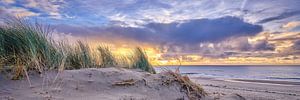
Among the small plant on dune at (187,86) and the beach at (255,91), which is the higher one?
the small plant on dune at (187,86)

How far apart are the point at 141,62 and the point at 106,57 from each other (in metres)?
0.78

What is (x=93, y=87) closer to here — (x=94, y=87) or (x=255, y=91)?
(x=94, y=87)

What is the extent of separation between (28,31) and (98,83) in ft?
5.15

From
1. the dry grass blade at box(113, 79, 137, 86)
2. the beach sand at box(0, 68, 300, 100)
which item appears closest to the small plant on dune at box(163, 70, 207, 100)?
the beach sand at box(0, 68, 300, 100)

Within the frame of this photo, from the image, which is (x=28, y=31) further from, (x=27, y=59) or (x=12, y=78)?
(x=12, y=78)

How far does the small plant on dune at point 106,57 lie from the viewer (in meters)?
6.68

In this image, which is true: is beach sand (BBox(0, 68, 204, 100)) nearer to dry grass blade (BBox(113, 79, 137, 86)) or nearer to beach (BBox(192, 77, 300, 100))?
dry grass blade (BBox(113, 79, 137, 86))

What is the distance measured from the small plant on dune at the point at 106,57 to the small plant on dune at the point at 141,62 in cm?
43

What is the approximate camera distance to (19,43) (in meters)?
4.89

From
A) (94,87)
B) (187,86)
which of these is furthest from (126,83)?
(187,86)

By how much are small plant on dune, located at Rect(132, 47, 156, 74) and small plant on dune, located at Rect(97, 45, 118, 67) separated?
0.43 metres

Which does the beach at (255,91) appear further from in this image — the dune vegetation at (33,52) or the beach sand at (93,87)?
the dune vegetation at (33,52)

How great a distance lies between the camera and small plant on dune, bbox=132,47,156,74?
273 inches

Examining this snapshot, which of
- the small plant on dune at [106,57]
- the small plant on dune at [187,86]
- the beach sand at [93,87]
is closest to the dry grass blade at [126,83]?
the beach sand at [93,87]
